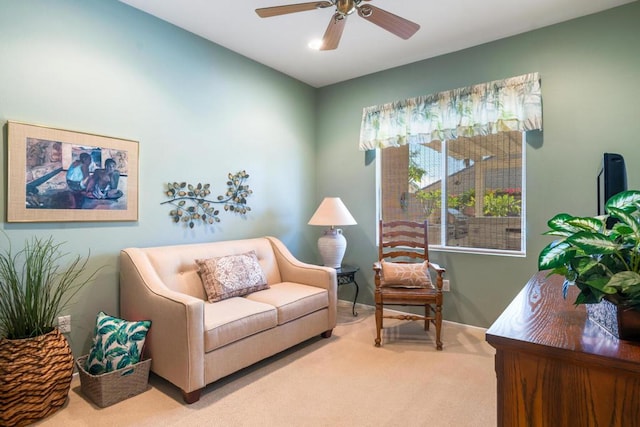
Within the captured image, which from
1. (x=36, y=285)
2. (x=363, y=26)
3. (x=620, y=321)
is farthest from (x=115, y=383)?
(x=363, y=26)

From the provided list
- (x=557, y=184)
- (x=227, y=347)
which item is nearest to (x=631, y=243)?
(x=227, y=347)

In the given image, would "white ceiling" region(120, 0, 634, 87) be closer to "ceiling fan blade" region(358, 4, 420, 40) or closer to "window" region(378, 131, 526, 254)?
"ceiling fan blade" region(358, 4, 420, 40)

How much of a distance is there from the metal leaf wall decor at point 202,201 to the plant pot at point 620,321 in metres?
2.85

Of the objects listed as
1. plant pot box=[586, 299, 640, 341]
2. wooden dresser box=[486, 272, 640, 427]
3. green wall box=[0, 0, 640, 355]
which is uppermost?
green wall box=[0, 0, 640, 355]

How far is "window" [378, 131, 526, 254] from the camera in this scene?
10.4 ft

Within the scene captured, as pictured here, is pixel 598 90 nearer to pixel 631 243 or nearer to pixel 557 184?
pixel 557 184

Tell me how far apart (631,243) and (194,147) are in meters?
3.00

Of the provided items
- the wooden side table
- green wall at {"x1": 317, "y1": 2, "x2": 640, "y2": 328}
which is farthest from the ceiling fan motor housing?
the wooden side table

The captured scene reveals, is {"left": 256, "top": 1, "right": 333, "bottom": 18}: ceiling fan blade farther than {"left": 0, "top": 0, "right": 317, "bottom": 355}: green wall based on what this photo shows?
No

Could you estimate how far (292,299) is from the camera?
2770 mm

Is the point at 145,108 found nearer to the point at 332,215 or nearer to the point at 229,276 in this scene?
the point at 229,276

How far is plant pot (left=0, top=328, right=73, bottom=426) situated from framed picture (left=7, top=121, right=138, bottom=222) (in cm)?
78

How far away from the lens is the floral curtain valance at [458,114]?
2.97m

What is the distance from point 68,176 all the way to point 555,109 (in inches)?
149
